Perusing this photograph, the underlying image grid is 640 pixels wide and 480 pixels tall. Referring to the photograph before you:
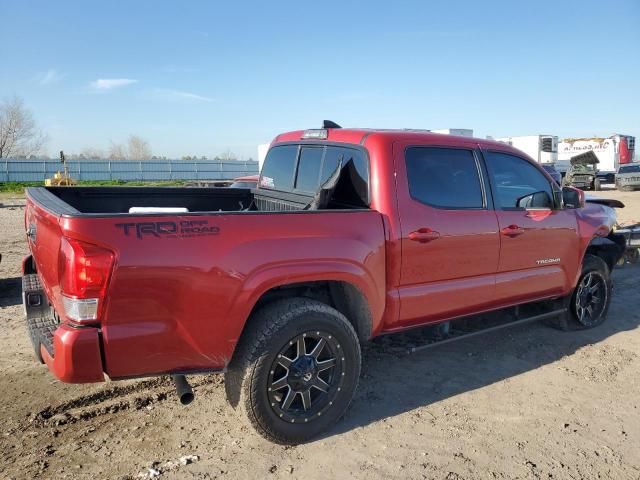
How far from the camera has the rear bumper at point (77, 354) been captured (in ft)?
8.36

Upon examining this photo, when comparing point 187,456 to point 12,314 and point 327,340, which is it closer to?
point 327,340

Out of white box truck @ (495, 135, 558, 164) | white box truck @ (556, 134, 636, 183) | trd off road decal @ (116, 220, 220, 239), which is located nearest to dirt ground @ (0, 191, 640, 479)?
trd off road decal @ (116, 220, 220, 239)

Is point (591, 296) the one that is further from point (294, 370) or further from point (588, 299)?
point (294, 370)

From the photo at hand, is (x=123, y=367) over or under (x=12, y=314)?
over

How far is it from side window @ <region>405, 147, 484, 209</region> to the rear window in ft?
1.16

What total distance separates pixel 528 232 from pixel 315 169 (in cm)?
186

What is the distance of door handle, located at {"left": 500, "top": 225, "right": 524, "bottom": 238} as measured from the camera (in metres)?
4.14

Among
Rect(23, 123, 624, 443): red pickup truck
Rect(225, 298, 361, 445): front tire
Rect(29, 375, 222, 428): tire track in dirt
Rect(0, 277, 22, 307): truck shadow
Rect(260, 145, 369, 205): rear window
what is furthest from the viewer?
Rect(0, 277, 22, 307): truck shadow

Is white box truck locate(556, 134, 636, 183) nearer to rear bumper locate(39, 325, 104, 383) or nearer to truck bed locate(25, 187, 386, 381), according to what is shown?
truck bed locate(25, 187, 386, 381)

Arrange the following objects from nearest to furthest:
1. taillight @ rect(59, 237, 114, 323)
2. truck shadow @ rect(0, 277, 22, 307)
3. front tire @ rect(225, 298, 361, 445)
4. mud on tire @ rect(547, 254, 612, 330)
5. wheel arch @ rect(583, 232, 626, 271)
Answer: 1. taillight @ rect(59, 237, 114, 323)
2. front tire @ rect(225, 298, 361, 445)
3. mud on tire @ rect(547, 254, 612, 330)
4. wheel arch @ rect(583, 232, 626, 271)
5. truck shadow @ rect(0, 277, 22, 307)

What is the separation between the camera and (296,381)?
10.4 feet

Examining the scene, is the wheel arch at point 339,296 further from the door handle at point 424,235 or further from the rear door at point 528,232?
the rear door at point 528,232

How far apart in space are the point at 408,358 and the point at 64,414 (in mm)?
2734

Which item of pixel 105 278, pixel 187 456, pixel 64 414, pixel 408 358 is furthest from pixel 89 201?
pixel 408 358
